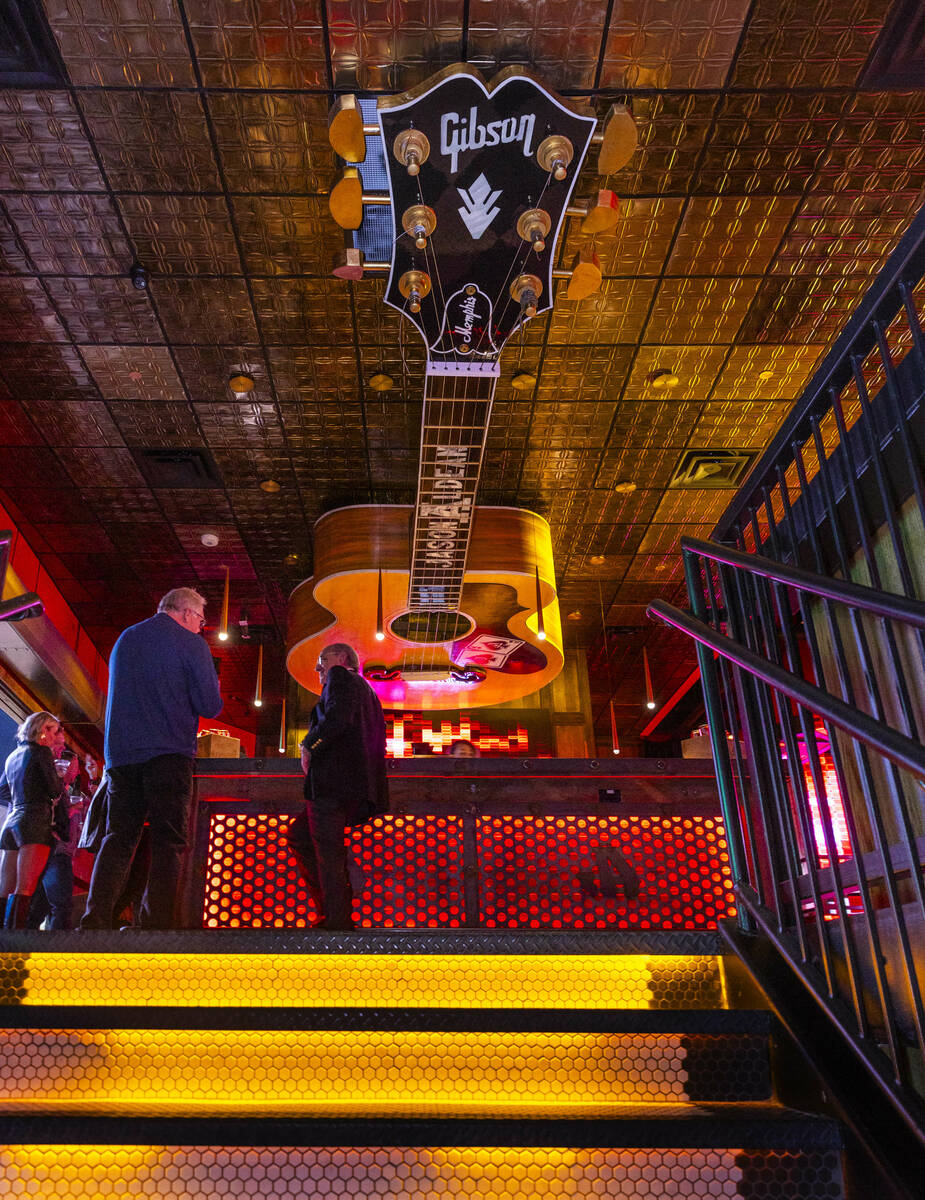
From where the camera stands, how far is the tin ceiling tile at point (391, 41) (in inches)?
176

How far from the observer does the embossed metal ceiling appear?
4660 mm

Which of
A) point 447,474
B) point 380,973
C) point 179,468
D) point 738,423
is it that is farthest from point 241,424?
point 380,973

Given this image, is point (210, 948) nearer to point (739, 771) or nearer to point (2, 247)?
point (739, 771)

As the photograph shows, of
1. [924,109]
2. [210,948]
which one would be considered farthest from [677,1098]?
[924,109]

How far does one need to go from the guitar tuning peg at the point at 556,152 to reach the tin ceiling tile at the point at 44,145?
98.8 inches

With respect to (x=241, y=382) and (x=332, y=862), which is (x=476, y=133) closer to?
(x=241, y=382)

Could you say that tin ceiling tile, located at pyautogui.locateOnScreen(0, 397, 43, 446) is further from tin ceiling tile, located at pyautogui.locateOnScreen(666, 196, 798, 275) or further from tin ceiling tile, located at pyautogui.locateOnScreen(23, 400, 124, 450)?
tin ceiling tile, located at pyautogui.locateOnScreen(666, 196, 798, 275)

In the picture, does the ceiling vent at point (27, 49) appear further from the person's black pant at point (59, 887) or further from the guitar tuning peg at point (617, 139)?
the person's black pant at point (59, 887)

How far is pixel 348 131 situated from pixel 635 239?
217 cm

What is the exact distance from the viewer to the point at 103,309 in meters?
6.53

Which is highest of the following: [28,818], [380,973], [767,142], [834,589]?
[767,142]

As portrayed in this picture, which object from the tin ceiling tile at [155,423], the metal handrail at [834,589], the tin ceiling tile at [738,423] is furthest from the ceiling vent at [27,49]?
the tin ceiling tile at [738,423]

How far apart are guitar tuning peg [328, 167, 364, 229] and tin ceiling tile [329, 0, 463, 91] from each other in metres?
0.52

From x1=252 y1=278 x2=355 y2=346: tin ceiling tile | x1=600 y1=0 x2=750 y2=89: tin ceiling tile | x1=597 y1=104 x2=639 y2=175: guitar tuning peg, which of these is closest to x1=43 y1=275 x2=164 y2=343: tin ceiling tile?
x1=252 y1=278 x2=355 y2=346: tin ceiling tile
